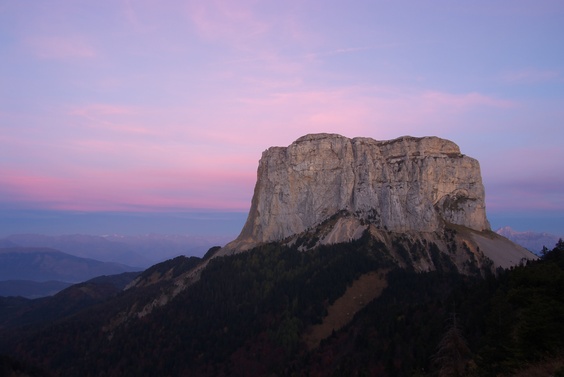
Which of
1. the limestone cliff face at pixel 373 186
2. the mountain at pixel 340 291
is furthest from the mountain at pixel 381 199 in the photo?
the mountain at pixel 340 291

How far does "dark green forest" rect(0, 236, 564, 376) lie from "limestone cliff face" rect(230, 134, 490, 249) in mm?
19791

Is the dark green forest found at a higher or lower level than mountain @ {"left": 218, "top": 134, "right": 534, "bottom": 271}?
lower

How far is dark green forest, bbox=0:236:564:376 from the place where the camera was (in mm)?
36844

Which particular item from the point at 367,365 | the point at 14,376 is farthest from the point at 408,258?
the point at 14,376

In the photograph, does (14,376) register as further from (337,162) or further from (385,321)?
(337,162)

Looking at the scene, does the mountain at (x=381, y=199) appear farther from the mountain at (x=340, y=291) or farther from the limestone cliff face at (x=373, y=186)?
the mountain at (x=340, y=291)

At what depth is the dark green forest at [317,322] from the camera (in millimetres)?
36844

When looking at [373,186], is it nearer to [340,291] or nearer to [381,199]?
[381,199]

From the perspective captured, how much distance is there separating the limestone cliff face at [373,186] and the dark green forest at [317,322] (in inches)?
779

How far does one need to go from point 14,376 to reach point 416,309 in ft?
248

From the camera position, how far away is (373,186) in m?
152

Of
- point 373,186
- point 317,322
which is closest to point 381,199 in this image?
point 373,186

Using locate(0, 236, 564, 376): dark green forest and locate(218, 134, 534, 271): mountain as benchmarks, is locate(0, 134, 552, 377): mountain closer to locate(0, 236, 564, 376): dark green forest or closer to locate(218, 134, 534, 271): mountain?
locate(0, 236, 564, 376): dark green forest

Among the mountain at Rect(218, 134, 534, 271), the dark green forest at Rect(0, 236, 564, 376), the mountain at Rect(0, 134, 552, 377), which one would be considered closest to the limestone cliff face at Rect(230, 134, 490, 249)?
the mountain at Rect(218, 134, 534, 271)
